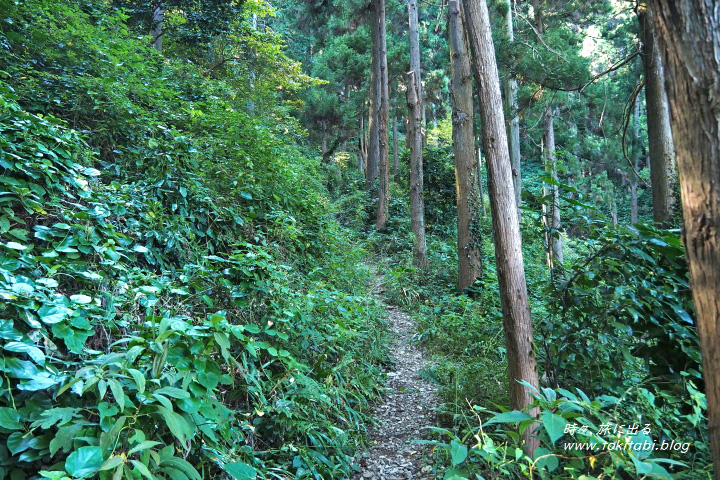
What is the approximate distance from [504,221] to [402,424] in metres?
2.24

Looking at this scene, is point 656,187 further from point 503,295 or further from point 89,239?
point 89,239

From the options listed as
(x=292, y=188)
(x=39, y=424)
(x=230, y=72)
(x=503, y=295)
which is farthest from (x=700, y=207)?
(x=230, y=72)

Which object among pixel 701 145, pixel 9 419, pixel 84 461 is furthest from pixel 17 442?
pixel 701 145

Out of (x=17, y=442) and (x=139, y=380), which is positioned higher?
(x=139, y=380)

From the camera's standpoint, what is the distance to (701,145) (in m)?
1.29

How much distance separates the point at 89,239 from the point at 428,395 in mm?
3632

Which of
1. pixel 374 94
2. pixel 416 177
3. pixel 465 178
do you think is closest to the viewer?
pixel 465 178

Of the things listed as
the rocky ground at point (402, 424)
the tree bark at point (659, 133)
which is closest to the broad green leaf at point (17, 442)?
the rocky ground at point (402, 424)

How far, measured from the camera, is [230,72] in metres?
11.7

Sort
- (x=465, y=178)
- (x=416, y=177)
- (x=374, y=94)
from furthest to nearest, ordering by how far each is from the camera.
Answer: (x=374, y=94) < (x=416, y=177) < (x=465, y=178)

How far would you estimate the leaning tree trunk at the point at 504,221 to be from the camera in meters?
3.21

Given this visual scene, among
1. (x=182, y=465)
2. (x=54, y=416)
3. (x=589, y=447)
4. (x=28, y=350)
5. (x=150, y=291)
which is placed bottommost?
(x=589, y=447)

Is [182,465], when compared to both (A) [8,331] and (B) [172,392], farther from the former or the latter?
(A) [8,331]

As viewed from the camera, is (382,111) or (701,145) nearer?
(701,145)
